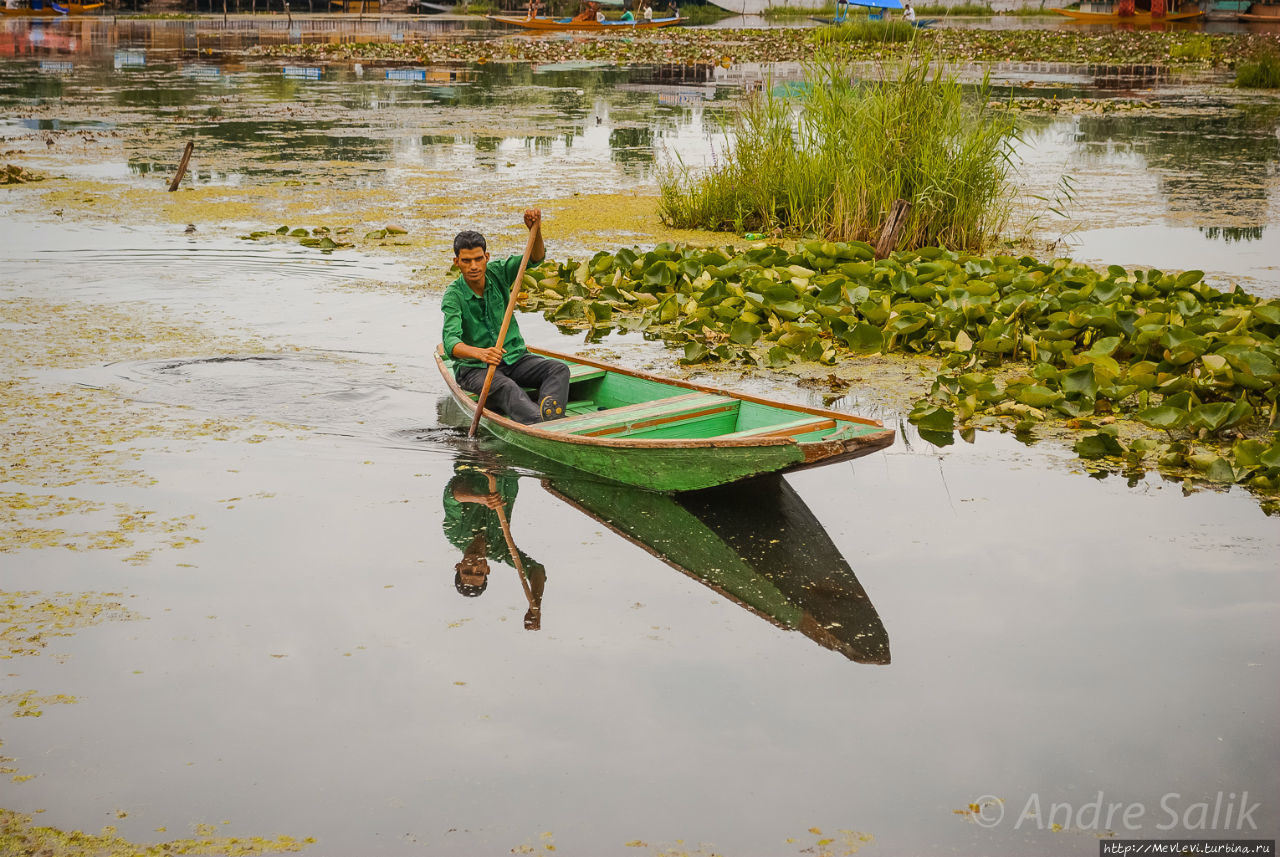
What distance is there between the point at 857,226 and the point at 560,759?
6.20 meters

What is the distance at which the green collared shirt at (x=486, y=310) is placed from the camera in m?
5.09

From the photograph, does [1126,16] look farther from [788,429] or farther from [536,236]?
[788,429]

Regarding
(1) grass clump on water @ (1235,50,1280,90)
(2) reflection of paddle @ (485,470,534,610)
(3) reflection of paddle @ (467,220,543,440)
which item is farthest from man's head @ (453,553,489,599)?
(1) grass clump on water @ (1235,50,1280,90)

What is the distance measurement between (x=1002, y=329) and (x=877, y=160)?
242 cm

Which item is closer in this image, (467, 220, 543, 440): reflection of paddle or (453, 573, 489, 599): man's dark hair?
(453, 573, 489, 599): man's dark hair

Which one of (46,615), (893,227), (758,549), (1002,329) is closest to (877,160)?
(893,227)

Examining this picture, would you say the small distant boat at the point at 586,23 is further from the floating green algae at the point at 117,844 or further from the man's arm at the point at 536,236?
the floating green algae at the point at 117,844

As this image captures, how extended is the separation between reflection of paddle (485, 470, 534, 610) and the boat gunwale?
25cm

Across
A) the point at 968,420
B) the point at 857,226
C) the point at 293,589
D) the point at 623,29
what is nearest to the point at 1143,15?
the point at 623,29

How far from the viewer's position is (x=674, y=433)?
4535mm

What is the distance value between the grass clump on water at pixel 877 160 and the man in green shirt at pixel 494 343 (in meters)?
3.64

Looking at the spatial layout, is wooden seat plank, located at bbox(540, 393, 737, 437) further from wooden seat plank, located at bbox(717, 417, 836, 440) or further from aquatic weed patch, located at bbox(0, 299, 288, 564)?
aquatic weed patch, located at bbox(0, 299, 288, 564)

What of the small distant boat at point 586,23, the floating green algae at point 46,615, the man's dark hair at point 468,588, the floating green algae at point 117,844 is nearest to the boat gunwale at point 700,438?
the man's dark hair at point 468,588

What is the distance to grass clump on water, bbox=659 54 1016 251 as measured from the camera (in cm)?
788
